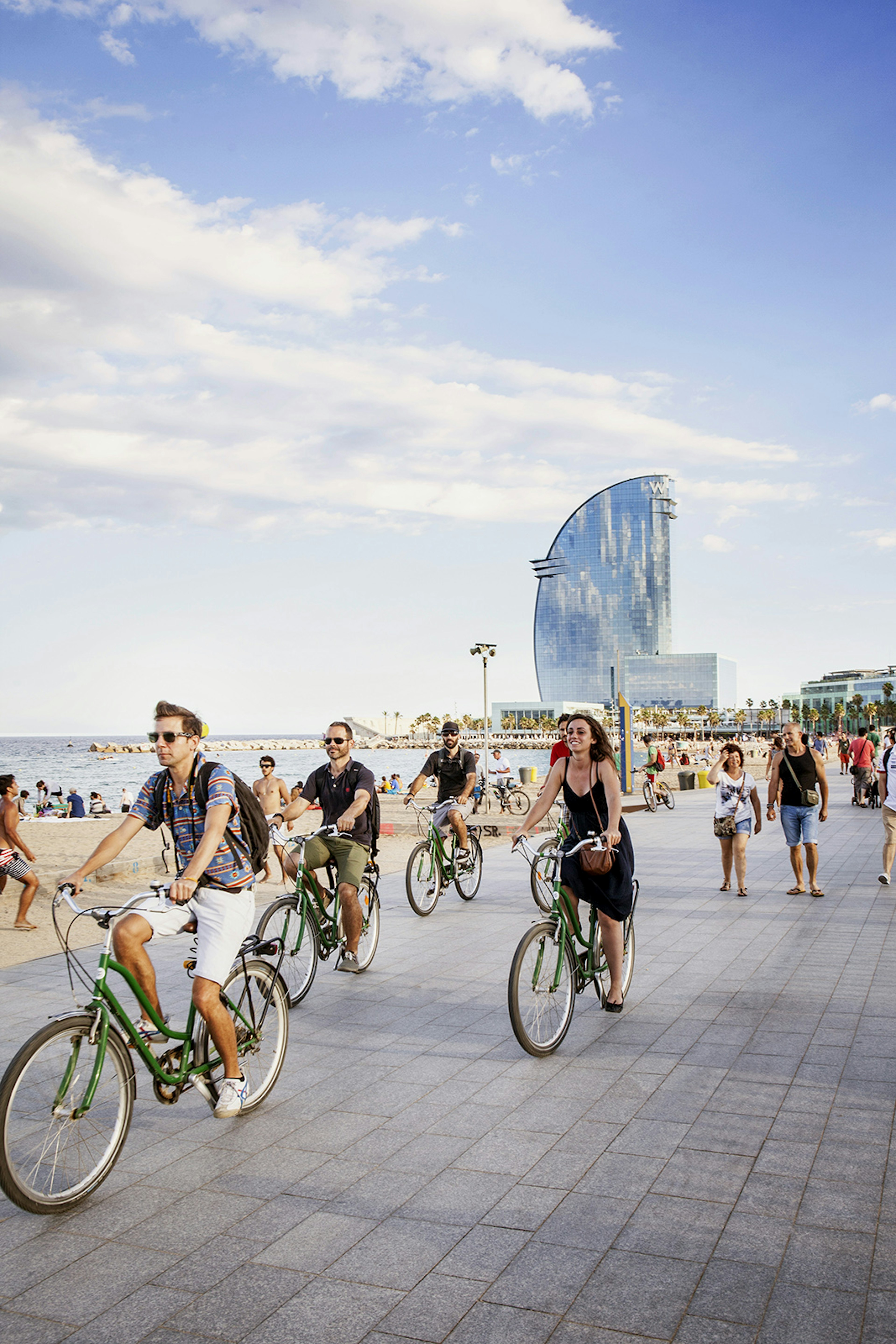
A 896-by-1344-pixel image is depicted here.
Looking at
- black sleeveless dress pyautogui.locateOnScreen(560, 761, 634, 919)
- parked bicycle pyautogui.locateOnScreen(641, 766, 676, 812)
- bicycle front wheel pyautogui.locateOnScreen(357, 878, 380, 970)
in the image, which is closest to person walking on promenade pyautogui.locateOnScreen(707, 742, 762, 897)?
bicycle front wheel pyautogui.locateOnScreen(357, 878, 380, 970)

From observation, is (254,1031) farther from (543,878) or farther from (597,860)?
(543,878)

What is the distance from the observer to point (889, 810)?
10570 mm

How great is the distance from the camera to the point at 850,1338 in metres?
2.74

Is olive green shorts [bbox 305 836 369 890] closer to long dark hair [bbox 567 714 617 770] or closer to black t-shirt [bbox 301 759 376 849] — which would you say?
black t-shirt [bbox 301 759 376 849]

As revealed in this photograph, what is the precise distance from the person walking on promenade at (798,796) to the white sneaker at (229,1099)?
6.96 meters

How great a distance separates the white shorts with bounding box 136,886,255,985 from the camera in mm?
4059

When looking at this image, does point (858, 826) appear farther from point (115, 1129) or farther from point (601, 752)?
point (115, 1129)

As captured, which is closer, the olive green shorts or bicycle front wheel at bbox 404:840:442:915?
the olive green shorts

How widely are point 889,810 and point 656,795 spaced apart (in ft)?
43.7

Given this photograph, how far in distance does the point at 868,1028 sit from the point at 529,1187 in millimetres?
2817

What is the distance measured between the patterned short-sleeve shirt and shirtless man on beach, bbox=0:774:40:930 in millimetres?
5629

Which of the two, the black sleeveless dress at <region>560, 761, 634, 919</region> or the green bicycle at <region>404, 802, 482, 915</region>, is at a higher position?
the black sleeveless dress at <region>560, 761, 634, 919</region>

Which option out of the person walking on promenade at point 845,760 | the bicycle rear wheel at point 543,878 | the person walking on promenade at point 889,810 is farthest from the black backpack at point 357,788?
the person walking on promenade at point 845,760

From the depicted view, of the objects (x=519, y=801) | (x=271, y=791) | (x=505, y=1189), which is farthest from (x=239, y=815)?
(x=519, y=801)
